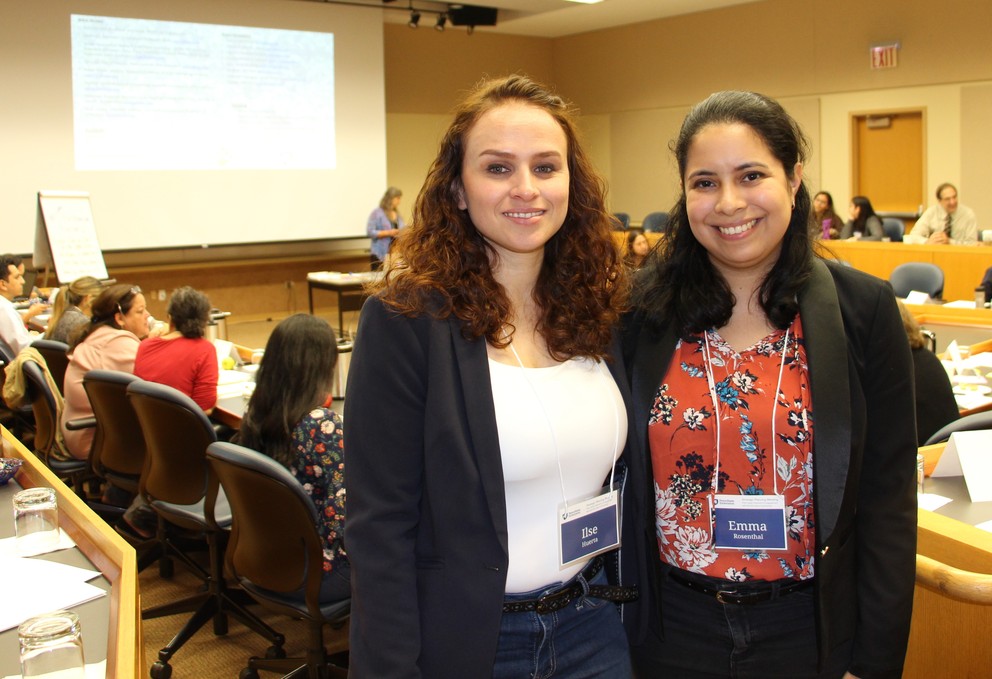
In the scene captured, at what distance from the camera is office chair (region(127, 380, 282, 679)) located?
3.25 metres

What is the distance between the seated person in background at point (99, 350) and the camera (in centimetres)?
425

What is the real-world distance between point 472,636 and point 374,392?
400 mm

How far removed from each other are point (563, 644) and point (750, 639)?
1.01 feet

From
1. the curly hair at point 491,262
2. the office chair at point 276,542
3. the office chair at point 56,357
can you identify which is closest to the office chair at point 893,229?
Answer: the office chair at point 56,357

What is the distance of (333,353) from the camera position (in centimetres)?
290

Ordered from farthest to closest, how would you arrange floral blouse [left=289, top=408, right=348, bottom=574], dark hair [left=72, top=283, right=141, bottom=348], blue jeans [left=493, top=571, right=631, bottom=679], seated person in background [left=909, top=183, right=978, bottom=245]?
seated person in background [left=909, top=183, right=978, bottom=245]
dark hair [left=72, top=283, right=141, bottom=348]
floral blouse [left=289, top=408, right=348, bottom=574]
blue jeans [left=493, top=571, right=631, bottom=679]

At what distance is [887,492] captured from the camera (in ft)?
5.05

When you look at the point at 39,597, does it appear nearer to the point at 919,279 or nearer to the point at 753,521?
the point at 753,521

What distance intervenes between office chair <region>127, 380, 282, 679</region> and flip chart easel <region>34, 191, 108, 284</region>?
4.71 meters

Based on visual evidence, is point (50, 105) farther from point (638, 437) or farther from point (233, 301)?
point (638, 437)

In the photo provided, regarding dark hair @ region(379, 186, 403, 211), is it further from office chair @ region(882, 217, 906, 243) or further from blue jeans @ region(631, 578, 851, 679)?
blue jeans @ region(631, 578, 851, 679)

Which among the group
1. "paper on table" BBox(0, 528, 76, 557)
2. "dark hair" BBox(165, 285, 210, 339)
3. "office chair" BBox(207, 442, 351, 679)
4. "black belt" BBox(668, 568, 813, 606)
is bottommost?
"office chair" BBox(207, 442, 351, 679)

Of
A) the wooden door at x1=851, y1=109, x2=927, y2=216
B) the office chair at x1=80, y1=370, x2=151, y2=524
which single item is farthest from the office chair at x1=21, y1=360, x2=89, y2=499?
the wooden door at x1=851, y1=109, x2=927, y2=216

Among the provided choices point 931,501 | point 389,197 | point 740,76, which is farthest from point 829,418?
point 740,76
